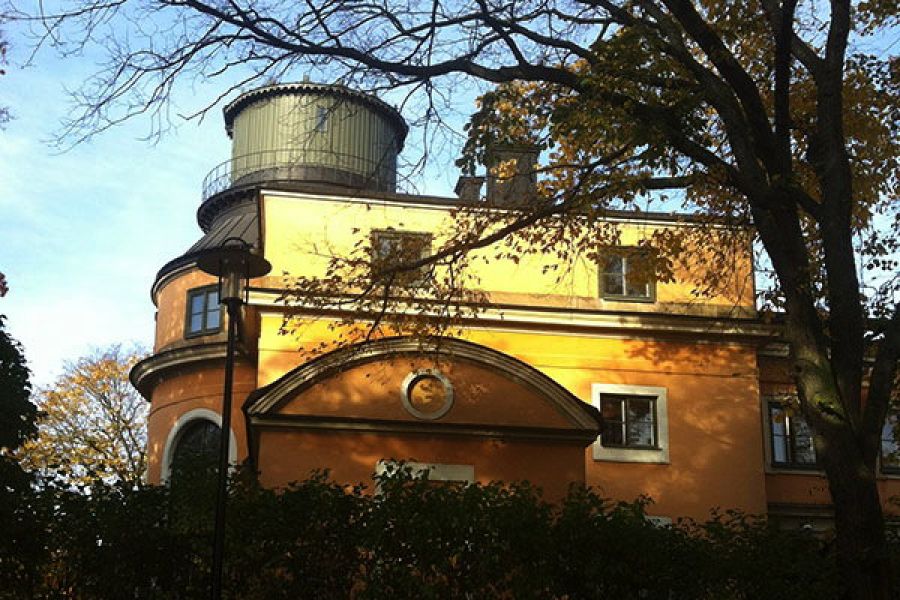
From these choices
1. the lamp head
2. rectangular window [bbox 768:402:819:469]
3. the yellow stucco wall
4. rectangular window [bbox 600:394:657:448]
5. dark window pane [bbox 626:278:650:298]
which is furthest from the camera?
rectangular window [bbox 768:402:819:469]

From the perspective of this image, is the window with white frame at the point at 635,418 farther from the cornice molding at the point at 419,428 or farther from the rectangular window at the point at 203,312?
the rectangular window at the point at 203,312

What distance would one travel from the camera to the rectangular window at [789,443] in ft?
76.0

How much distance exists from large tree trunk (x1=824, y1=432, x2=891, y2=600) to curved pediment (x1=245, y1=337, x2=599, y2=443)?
18.6 feet

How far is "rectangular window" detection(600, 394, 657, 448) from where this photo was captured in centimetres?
Answer: 2162

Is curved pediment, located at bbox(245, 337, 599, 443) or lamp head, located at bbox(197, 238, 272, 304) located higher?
lamp head, located at bbox(197, 238, 272, 304)

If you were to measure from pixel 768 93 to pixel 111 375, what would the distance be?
28022 mm

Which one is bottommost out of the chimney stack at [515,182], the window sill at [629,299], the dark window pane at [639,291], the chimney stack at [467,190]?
the window sill at [629,299]

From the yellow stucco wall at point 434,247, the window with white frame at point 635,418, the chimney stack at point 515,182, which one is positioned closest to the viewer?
the chimney stack at point 515,182

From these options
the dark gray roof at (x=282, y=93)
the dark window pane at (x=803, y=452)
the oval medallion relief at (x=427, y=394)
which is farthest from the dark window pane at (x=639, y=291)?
the dark gray roof at (x=282, y=93)

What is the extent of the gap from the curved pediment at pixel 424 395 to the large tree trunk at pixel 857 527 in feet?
18.6

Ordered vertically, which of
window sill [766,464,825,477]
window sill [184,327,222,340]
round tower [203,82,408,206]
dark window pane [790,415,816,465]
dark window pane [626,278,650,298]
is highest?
round tower [203,82,408,206]

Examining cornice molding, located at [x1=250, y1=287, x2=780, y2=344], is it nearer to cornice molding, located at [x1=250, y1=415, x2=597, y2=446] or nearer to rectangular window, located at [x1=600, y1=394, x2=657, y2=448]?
rectangular window, located at [x1=600, y1=394, x2=657, y2=448]

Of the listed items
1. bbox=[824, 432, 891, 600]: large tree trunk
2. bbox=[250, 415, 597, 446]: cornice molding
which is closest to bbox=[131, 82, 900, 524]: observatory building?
bbox=[250, 415, 597, 446]: cornice molding

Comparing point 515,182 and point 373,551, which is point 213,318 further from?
point 373,551
